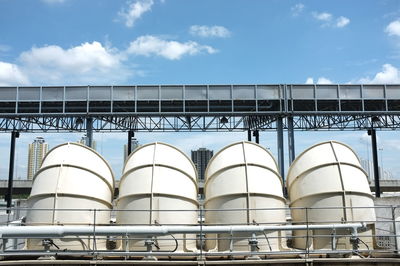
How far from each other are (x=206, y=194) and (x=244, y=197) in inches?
60.2

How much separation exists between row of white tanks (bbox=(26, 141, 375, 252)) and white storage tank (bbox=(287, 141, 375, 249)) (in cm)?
3

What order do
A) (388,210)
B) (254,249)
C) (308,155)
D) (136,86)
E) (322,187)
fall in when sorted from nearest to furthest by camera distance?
(254,249) → (322,187) → (308,155) → (388,210) → (136,86)

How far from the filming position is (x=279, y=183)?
11.6m

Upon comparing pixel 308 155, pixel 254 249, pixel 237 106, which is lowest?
pixel 254 249

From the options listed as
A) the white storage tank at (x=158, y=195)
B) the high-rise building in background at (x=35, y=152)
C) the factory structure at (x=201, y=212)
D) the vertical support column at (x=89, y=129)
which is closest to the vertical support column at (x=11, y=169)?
the vertical support column at (x=89, y=129)

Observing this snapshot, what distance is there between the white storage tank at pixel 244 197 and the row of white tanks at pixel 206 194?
30 mm

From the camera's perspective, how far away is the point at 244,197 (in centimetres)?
1067

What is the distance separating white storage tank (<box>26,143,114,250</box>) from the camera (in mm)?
10516

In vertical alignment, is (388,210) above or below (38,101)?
below

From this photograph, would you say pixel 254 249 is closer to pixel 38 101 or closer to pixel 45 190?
pixel 45 190

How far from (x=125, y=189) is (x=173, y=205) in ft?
5.44

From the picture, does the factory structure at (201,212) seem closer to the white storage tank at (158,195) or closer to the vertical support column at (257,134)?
the white storage tank at (158,195)

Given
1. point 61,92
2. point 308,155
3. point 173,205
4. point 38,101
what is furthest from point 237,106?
point 173,205

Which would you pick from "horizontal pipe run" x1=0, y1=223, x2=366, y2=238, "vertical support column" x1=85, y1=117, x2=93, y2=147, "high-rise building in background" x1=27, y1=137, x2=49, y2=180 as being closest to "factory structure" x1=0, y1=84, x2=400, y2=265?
"horizontal pipe run" x1=0, y1=223, x2=366, y2=238
